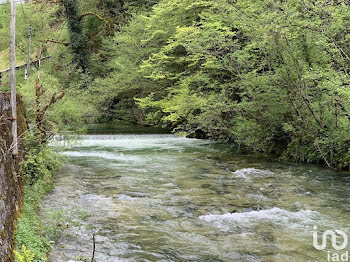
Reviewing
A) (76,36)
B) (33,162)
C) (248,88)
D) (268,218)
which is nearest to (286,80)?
(248,88)

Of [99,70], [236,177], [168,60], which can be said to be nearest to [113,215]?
[236,177]

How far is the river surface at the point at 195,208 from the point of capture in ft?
19.2

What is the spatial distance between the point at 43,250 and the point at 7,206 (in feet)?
2.83

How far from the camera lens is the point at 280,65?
13.1 m

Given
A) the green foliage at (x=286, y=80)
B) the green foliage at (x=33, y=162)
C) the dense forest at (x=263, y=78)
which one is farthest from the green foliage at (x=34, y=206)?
the green foliage at (x=286, y=80)

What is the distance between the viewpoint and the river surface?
5859mm

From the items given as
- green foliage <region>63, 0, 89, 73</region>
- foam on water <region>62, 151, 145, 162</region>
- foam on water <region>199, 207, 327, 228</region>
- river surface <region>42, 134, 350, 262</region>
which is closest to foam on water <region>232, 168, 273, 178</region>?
river surface <region>42, 134, 350, 262</region>

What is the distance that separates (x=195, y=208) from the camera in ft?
26.4

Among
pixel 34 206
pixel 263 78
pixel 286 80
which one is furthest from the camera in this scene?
pixel 263 78

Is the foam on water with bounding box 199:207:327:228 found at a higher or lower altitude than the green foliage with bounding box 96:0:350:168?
lower

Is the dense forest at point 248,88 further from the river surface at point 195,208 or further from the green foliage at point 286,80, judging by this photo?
the river surface at point 195,208

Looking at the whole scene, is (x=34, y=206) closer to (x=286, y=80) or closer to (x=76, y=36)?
(x=286, y=80)

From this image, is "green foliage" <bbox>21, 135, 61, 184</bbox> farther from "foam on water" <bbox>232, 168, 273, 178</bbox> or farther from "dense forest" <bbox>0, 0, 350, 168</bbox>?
"foam on water" <bbox>232, 168, 273, 178</bbox>

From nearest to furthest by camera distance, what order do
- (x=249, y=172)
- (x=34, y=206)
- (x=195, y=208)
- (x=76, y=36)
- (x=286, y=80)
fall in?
1. (x=34, y=206)
2. (x=195, y=208)
3. (x=249, y=172)
4. (x=286, y=80)
5. (x=76, y=36)
